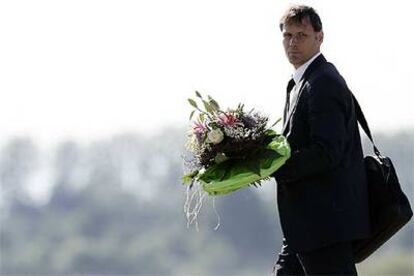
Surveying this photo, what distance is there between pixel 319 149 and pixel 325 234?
402 millimetres

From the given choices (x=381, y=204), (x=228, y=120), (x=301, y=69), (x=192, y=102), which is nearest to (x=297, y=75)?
(x=301, y=69)

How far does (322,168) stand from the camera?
6965 mm

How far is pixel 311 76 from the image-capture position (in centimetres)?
710

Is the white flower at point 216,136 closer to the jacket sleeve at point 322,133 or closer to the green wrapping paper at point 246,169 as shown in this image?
the green wrapping paper at point 246,169

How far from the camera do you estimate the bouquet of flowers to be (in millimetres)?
7023

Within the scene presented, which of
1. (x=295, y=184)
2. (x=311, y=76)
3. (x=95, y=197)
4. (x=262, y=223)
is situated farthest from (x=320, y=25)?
(x=95, y=197)

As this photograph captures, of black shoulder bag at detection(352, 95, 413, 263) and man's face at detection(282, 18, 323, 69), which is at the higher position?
man's face at detection(282, 18, 323, 69)

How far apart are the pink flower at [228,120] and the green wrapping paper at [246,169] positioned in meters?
0.16

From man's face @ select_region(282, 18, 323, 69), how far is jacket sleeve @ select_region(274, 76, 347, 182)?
203 millimetres

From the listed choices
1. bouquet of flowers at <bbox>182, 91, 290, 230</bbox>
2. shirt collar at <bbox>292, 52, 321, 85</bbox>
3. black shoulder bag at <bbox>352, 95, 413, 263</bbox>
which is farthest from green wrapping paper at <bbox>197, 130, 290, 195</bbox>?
black shoulder bag at <bbox>352, 95, 413, 263</bbox>

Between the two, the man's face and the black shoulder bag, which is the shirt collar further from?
the black shoulder bag

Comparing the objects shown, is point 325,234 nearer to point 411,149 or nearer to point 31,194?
point 411,149

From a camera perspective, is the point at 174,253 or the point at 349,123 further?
the point at 174,253

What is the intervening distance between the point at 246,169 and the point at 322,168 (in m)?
0.35
